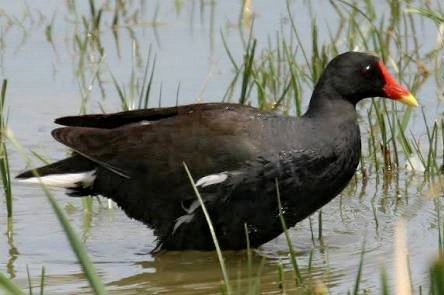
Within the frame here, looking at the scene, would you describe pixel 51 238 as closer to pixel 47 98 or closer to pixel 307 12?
pixel 47 98

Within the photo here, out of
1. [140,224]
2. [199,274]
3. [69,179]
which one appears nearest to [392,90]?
[199,274]

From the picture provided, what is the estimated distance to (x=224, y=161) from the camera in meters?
6.37

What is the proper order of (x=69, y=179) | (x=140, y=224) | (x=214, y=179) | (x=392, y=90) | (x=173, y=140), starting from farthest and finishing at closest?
(x=140, y=224), (x=392, y=90), (x=69, y=179), (x=173, y=140), (x=214, y=179)

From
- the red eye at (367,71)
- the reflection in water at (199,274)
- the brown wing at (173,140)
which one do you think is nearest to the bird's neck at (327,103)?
the red eye at (367,71)

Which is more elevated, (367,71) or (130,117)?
(367,71)

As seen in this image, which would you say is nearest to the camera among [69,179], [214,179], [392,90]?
[214,179]

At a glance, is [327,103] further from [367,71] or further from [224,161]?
[224,161]

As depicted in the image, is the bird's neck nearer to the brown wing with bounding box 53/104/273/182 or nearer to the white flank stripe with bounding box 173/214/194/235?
the brown wing with bounding box 53/104/273/182

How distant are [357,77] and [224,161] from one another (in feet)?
2.79

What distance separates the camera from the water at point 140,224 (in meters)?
6.30

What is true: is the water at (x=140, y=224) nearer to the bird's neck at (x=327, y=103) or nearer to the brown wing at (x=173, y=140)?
the brown wing at (x=173, y=140)

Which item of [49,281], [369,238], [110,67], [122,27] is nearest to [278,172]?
[369,238]

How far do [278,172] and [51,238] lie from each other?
1255mm

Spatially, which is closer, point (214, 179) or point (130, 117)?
point (214, 179)
